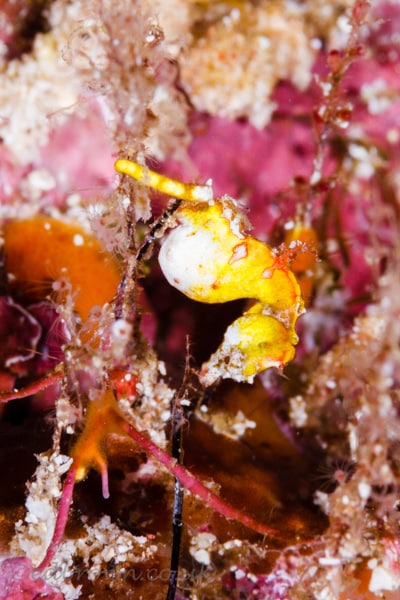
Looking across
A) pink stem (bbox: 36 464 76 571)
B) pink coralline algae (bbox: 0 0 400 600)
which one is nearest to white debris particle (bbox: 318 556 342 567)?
pink coralline algae (bbox: 0 0 400 600)

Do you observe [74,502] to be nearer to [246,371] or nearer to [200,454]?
[200,454]

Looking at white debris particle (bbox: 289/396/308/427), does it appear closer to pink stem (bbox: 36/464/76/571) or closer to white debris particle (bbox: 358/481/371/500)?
white debris particle (bbox: 358/481/371/500)

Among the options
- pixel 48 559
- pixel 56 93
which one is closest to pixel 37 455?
pixel 48 559

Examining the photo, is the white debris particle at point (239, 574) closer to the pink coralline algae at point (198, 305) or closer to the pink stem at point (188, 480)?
the pink coralline algae at point (198, 305)

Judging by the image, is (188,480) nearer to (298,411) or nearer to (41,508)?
(41,508)

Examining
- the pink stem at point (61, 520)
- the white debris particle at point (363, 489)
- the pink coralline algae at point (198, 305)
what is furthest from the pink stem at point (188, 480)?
the white debris particle at point (363, 489)

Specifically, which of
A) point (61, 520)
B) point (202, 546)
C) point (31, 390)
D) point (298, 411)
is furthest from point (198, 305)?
point (61, 520)
